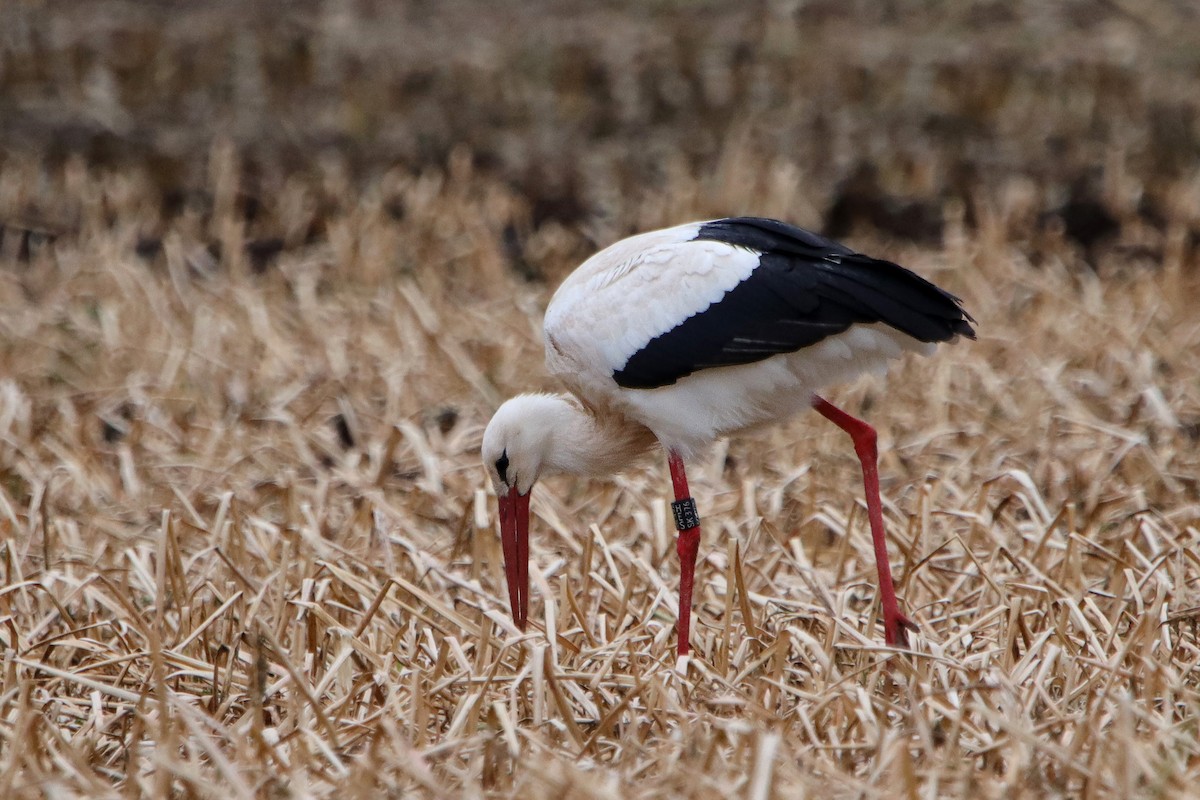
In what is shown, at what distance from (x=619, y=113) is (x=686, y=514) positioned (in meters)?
6.88

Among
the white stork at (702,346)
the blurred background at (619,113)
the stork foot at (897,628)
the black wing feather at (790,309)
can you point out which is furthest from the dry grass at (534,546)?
the black wing feather at (790,309)

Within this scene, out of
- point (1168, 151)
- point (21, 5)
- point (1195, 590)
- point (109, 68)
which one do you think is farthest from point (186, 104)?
point (1195, 590)

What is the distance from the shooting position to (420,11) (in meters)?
12.7

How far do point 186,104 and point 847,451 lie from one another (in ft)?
23.0

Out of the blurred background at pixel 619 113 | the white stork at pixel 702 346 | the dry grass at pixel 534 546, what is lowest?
the blurred background at pixel 619 113

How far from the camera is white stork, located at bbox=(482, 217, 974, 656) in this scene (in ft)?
12.9

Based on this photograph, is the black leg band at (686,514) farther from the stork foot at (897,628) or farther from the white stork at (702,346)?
the stork foot at (897,628)

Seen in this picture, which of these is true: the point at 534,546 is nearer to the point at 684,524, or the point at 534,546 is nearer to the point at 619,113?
the point at 684,524

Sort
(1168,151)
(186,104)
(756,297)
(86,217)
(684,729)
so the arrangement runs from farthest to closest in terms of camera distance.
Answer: (186,104) < (1168,151) < (86,217) < (756,297) < (684,729)

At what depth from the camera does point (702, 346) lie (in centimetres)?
407

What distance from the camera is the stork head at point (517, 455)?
4418mm

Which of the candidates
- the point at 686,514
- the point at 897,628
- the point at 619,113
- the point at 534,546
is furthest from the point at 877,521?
the point at 619,113

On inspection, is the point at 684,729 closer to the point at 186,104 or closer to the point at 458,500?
the point at 458,500

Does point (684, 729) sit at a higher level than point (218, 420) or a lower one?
higher
